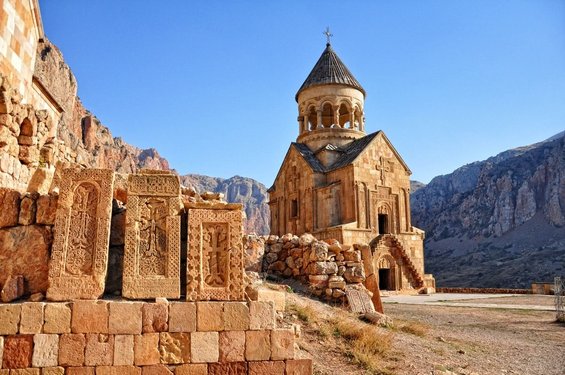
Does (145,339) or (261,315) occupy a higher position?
(261,315)

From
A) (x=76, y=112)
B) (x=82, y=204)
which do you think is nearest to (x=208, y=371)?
(x=82, y=204)

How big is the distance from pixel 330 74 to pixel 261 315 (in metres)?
19.3

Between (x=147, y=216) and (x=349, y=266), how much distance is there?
522 centimetres

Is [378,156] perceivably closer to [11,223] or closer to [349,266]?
[349,266]

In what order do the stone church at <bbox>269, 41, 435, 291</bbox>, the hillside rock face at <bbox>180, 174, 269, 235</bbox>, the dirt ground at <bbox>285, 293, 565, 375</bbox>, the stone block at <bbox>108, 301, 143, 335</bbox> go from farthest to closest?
the hillside rock face at <bbox>180, 174, 269, 235</bbox> < the stone church at <bbox>269, 41, 435, 291</bbox> < the dirt ground at <bbox>285, 293, 565, 375</bbox> < the stone block at <bbox>108, 301, 143, 335</bbox>

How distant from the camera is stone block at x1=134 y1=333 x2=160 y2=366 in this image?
3359 millimetres

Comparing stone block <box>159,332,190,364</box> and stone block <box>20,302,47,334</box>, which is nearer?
stone block <box>20,302,47,334</box>

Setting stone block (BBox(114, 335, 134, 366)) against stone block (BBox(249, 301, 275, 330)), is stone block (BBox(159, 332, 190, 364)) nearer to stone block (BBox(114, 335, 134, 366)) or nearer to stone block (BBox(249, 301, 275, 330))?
stone block (BBox(114, 335, 134, 366))

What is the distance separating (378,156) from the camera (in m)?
19.5

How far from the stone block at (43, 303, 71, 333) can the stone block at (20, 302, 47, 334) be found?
0.03 metres

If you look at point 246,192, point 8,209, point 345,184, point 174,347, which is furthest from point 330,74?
point 246,192

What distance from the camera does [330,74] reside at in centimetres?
2153

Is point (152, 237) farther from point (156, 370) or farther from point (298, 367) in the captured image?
point (298, 367)

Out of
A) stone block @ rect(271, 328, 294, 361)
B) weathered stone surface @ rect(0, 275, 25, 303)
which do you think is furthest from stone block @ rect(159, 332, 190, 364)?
weathered stone surface @ rect(0, 275, 25, 303)
